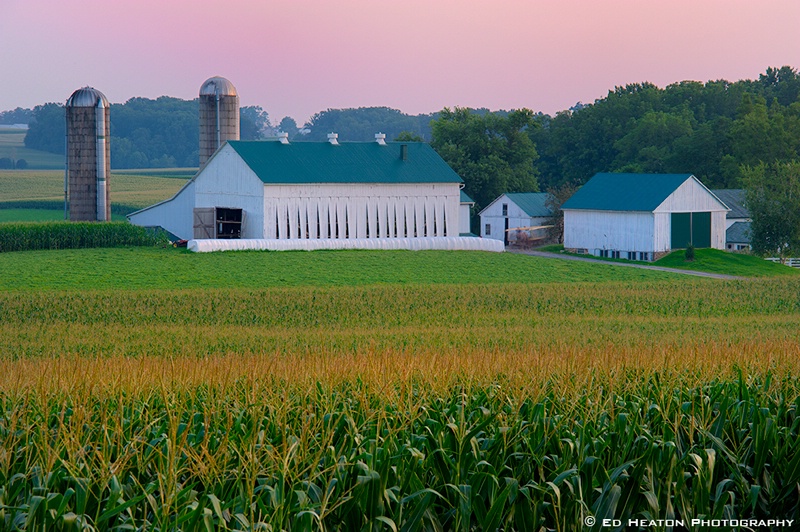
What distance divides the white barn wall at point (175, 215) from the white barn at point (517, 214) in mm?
20148

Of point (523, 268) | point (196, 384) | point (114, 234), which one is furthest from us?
point (114, 234)

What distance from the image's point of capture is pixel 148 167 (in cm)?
17962

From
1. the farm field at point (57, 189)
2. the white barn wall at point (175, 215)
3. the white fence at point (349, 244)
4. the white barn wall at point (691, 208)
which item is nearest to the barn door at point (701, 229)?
the white barn wall at point (691, 208)

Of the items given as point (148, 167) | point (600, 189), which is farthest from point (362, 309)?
point (148, 167)

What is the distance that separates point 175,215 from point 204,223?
548cm

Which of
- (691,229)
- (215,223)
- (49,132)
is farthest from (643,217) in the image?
(49,132)

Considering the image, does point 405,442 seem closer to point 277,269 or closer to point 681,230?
point 277,269

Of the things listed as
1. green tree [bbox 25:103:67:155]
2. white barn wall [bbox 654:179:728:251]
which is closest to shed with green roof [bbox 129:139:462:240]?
white barn wall [bbox 654:179:728:251]

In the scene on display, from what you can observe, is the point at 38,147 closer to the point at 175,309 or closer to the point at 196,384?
the point at 175,309

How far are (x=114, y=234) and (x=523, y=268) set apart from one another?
76.8 ft

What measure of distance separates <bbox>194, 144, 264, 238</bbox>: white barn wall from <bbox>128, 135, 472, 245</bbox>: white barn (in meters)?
0.05

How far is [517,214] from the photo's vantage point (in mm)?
70438

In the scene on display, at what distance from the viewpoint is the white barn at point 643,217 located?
5938 centimetres

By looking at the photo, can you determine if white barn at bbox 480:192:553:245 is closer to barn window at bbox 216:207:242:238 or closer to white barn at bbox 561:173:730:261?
white barn at bbox 561:173:730:261
